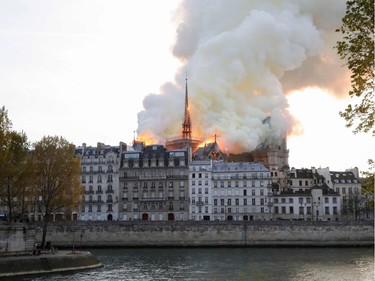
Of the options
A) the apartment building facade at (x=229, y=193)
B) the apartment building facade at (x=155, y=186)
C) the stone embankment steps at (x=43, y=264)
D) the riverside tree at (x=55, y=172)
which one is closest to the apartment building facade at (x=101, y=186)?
the apartment building facade at (x=155, y=186)

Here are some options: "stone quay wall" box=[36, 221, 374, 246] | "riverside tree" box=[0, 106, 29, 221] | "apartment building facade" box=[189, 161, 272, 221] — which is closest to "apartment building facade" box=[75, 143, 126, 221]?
"apartment building facade" box=[189, 161, 272, 221]

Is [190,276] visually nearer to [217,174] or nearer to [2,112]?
[2,112]

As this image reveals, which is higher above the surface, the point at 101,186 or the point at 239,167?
the point at 239,167

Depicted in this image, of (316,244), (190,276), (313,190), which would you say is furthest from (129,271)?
(313,190)

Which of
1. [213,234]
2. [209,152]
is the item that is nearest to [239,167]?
[209,152]

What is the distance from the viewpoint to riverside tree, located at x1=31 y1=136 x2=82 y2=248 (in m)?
64.1

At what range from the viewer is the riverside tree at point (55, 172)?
64062 millimetres

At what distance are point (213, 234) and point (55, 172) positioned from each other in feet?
95.2

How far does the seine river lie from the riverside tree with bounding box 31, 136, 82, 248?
878 cm

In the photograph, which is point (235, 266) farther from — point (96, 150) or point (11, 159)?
point (96, 150)

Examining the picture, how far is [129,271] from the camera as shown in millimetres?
51156

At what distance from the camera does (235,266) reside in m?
54.1

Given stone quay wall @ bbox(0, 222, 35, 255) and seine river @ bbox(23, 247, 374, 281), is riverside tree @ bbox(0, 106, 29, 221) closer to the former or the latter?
stone quay wall @ bbox(0, 222, 35, 255)

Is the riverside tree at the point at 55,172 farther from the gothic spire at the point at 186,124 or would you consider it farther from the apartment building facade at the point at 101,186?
the gothic spire at the point at 186,124
